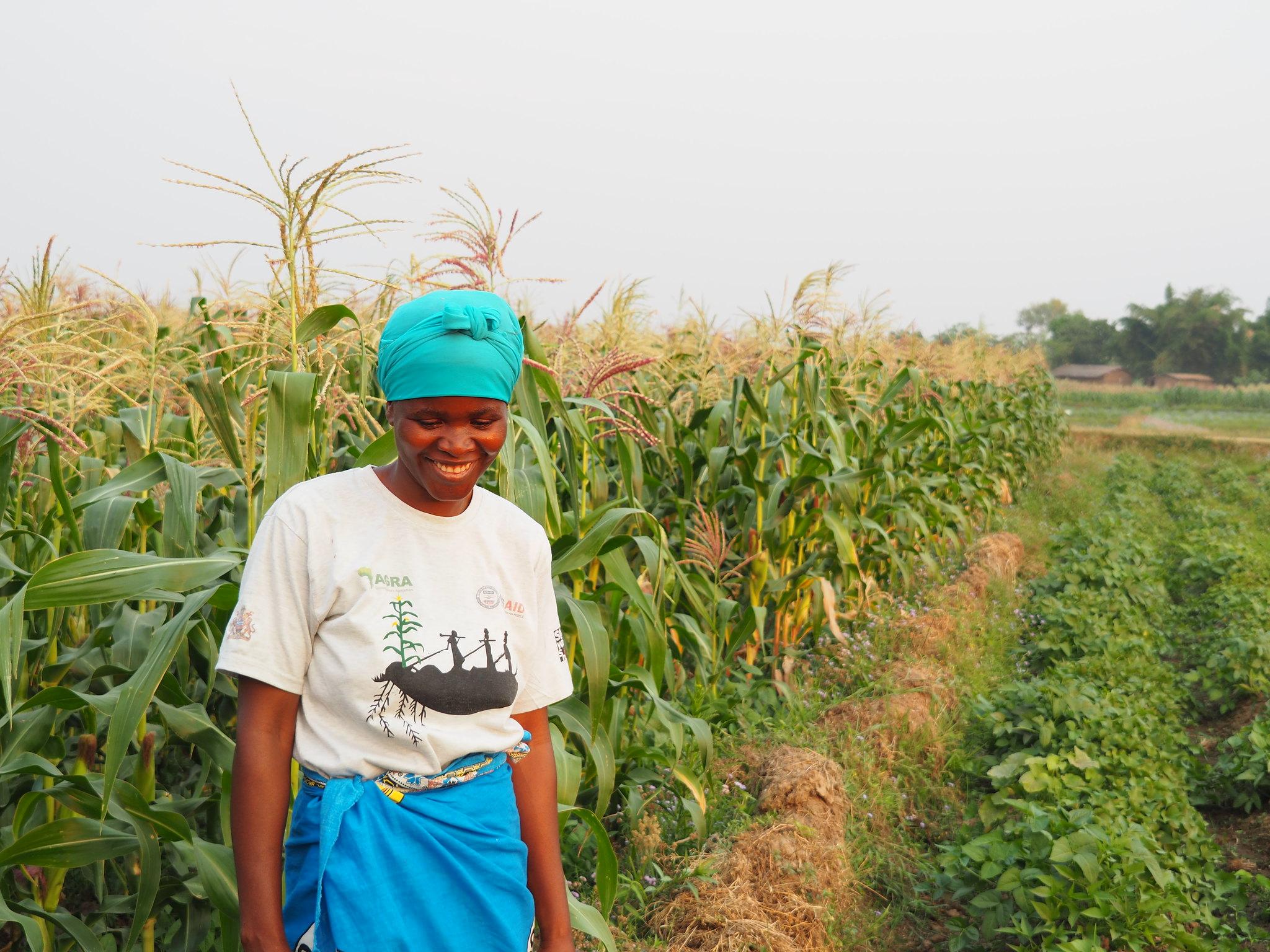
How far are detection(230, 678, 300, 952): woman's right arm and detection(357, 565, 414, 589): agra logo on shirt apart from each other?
0.19 m

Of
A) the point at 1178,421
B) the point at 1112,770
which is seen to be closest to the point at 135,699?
the point at 1112,770

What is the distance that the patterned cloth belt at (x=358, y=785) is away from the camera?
1346mm

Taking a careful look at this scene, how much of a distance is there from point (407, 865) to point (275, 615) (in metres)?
0.40

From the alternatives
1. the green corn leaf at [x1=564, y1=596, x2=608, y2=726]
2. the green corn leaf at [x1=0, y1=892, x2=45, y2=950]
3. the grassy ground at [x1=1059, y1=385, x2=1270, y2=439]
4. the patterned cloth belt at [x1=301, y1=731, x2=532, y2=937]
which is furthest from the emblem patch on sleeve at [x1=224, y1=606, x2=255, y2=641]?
the grassy ground at [x1=1059, y1=385, x2=1270, y2=439]

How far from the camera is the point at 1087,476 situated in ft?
51.1

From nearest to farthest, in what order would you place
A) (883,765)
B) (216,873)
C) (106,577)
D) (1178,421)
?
(106,577) → (216,873) → (883,765) → (1178,421)

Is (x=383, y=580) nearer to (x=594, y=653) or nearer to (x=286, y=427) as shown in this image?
(x=286, y=427)

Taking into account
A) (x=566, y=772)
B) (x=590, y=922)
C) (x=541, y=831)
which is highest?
(x=541, y=831)

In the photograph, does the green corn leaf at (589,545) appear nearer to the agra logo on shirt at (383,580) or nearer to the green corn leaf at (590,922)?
the green corn leaf at (590,922)

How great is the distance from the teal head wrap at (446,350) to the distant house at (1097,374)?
5843 centimetres

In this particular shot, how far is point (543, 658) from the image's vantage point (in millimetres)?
1632

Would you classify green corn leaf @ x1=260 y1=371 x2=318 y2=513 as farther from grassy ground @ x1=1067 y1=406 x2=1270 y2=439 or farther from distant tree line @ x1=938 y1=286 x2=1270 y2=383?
distant tree line @ x1=938 y1=286 x2=1270 y2=383

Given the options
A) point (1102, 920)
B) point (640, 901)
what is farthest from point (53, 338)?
point (1102, 920)

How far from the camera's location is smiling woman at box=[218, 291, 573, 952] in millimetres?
1362
